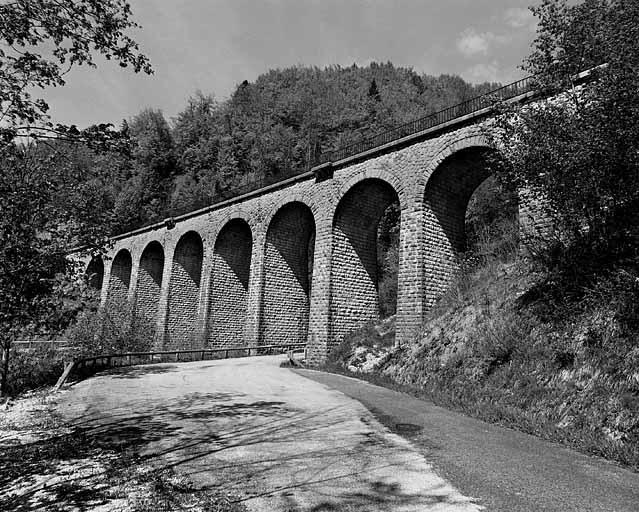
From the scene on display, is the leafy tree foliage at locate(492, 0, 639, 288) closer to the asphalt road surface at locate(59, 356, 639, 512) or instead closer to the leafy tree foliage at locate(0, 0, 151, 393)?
the asphalt road surface at locate(59, 356, 639, 512)

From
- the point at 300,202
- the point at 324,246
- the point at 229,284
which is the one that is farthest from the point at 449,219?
the point at 229,284

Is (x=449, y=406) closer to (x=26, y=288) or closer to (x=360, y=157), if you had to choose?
(x=26, y=288)

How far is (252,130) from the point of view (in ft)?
217

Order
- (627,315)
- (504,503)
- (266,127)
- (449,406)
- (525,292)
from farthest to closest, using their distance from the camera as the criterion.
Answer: (266,127), (525,292), (449,406), (627,315), (504,503)

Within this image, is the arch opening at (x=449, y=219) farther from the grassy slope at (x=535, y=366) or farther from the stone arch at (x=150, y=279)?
the stone arch at (x=150, y=279)

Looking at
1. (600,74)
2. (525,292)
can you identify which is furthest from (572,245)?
(600,74)

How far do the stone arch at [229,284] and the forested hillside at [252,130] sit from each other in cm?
1874

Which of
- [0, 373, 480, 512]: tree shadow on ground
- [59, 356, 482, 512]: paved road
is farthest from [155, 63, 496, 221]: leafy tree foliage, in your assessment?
[0, 373, 480, 512]: tree shadow on ground

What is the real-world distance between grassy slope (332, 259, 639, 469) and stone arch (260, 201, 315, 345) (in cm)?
1208

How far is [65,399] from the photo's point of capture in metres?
10.6

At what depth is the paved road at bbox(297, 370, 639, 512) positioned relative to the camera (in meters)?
4.41

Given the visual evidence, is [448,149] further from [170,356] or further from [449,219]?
[170,356]

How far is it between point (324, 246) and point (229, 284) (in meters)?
11.2

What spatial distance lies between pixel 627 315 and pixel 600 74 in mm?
4824
